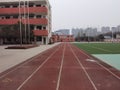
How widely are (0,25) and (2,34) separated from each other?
340 inches

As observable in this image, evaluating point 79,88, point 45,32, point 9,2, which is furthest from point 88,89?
point 9,2

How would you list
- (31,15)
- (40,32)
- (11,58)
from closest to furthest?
(11,58)
(40,32)
(31,15)

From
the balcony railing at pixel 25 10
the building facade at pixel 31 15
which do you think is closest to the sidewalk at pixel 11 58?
the building facade at pixel 31 15

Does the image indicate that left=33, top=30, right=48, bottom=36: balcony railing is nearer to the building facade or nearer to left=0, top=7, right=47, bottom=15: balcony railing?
the building facade

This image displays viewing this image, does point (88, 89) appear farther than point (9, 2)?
No

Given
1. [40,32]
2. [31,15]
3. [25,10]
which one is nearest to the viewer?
[25,10]

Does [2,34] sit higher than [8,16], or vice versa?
[8,16]

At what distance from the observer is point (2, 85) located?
428 inches

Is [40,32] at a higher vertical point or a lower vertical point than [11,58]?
higher

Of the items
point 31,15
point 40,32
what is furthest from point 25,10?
point 40,32

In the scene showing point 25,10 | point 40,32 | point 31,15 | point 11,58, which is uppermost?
point 25,10

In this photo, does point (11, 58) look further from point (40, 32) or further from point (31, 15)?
point (31, 15)

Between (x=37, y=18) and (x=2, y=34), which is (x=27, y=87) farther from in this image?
(x=37, y=18)

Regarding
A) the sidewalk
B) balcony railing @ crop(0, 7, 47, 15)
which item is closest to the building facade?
balcony railing @ crop(0, 7, 47, 15)
